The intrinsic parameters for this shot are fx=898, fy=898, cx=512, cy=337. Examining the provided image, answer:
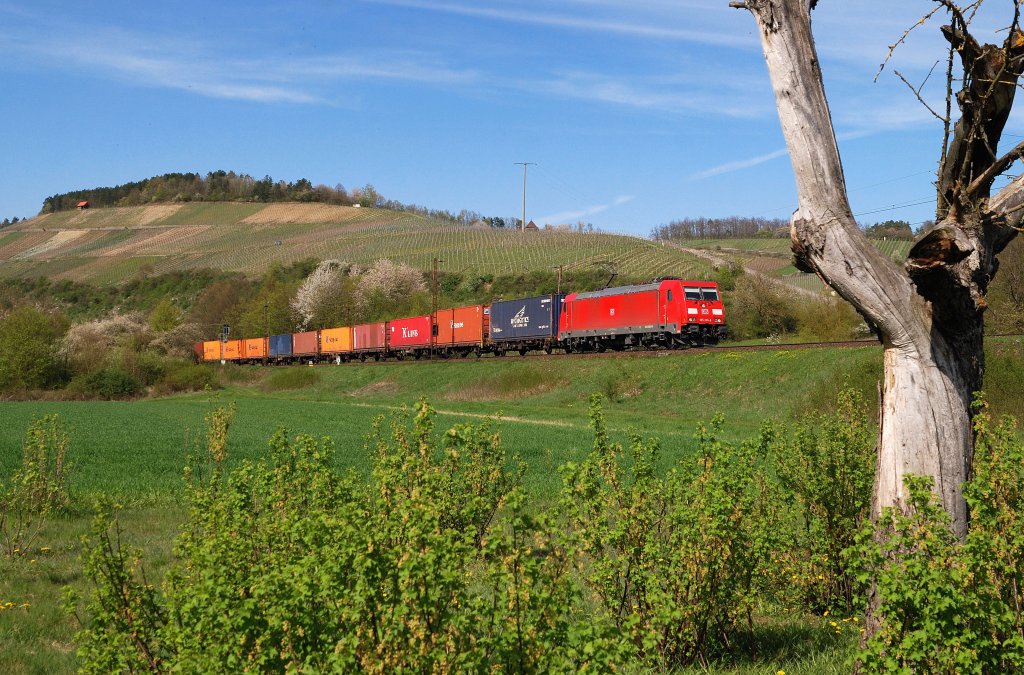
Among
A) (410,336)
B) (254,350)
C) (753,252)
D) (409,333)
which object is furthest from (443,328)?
(753,252)

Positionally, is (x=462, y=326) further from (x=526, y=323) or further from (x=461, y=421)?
(x=461, y=421)

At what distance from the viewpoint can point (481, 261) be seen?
108m

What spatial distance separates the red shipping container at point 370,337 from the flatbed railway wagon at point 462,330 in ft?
20.2

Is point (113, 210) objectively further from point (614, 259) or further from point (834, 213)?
point (834, 213)

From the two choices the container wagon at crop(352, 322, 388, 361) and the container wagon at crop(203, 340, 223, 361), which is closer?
the container wagon at crop(352, 322, 388, 361)

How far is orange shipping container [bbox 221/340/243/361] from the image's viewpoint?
84.4m

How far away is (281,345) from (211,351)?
639 inches

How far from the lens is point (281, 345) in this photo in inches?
3061

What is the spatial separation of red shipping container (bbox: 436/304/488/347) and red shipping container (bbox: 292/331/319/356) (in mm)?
18992

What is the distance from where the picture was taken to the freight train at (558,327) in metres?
38.5

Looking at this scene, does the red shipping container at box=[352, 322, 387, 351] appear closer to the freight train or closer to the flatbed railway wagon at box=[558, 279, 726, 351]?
the freight train

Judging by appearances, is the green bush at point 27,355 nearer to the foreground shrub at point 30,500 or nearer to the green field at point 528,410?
the green field at point 528,410

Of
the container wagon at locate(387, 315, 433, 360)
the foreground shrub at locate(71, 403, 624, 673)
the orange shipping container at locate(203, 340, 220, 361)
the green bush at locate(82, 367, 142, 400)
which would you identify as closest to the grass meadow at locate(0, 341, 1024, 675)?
the foreground shrub at locate(71, 403, 624, 673)

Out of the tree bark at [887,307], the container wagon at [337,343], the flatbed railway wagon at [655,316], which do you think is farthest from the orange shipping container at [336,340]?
the tree bark at [887,307]
